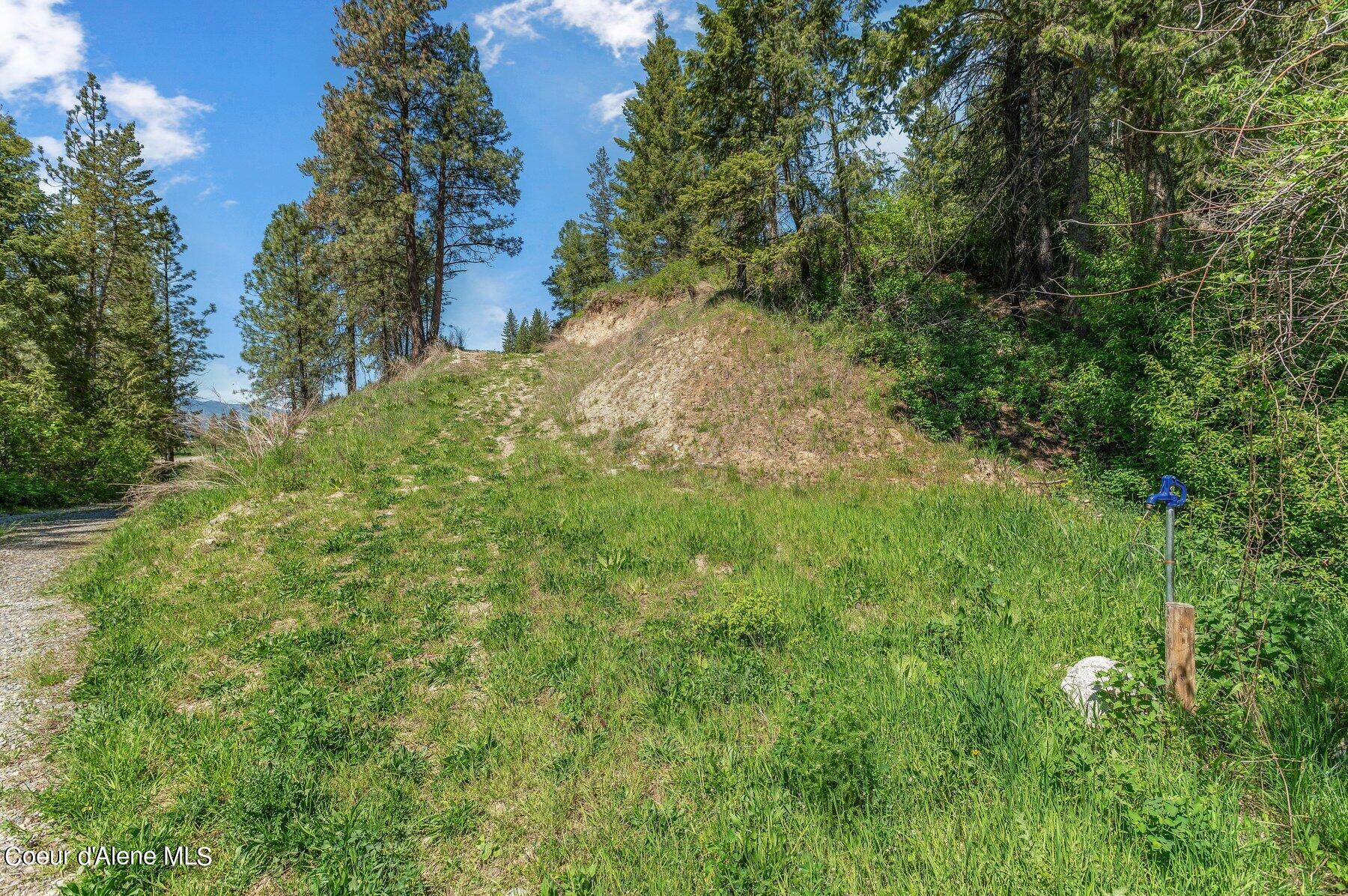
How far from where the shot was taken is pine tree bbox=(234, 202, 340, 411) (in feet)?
88.2

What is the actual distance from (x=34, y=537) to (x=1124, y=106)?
23.0 m

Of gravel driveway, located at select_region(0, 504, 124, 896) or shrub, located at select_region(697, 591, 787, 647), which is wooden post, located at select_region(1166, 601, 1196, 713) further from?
gravel driveway, located at select_region(0, 504, 124, 896)

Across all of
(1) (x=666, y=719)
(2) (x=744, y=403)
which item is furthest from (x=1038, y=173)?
(1) (x=666, y=719)

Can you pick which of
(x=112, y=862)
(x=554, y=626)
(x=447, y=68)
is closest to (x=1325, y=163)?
(x=554, y=626)

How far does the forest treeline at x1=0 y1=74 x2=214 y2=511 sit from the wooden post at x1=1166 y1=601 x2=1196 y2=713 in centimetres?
1895

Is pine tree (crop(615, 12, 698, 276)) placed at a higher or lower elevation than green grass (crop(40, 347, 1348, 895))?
higher

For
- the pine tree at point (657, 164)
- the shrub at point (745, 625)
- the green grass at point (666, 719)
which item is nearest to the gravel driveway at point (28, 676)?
the green grass at point (666, 719)

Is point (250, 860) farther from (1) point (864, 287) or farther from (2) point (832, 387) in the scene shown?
(1) point (864, 287)

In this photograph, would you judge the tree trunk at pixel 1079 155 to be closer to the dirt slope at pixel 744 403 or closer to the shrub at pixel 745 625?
the dirt slope at pixel 744 403

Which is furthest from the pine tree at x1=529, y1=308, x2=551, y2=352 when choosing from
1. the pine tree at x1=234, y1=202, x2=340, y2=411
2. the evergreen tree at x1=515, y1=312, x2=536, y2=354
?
the pine tree at x1=234, y1=202, x2=340, y2=411

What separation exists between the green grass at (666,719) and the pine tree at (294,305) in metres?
23.3

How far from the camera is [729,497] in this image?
32.5 feet

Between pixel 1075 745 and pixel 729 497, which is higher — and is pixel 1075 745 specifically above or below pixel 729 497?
below

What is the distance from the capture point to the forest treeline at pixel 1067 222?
3229 millimetres
